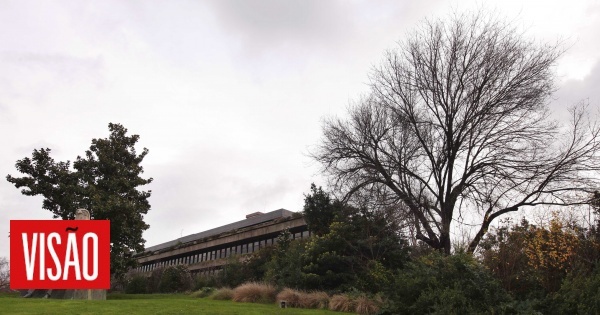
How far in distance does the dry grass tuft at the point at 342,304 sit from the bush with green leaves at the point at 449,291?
3625mm

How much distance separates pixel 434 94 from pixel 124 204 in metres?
18.6

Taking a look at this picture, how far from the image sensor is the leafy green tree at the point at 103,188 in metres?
29.0

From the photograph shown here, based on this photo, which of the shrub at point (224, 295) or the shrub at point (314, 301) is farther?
the shrub at point (224, 295)

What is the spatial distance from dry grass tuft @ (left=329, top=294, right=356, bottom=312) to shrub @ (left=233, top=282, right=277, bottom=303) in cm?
357

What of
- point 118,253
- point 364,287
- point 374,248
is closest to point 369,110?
point 374,248

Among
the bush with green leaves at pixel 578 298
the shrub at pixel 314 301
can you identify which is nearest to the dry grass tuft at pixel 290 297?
the shrub at pixel 314 301

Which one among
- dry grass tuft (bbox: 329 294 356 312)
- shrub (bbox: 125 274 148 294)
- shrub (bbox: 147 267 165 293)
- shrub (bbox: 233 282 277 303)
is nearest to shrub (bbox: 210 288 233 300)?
shrub (bbox: 233 282 277 303)

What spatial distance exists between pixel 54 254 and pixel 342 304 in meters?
9.49

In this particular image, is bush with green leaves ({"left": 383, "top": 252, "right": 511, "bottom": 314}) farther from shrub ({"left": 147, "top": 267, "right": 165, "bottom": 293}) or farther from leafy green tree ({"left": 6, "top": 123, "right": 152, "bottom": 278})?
shrub ({"left": 147, "top": 267, "right": 165, "bottom": 293})

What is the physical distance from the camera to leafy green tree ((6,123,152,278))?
29.0m

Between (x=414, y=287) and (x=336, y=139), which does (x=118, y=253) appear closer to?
(x=336, y=139)

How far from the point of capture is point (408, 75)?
2297 cm

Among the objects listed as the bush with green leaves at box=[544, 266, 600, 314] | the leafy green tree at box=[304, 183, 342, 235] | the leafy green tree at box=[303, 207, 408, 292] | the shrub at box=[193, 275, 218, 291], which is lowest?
the shrub at box=[193, 275, 218, 291]

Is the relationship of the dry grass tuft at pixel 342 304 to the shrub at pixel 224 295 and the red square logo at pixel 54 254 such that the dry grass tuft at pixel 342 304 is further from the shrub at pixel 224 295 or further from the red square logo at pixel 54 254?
the red square logo at pixel 54 254
